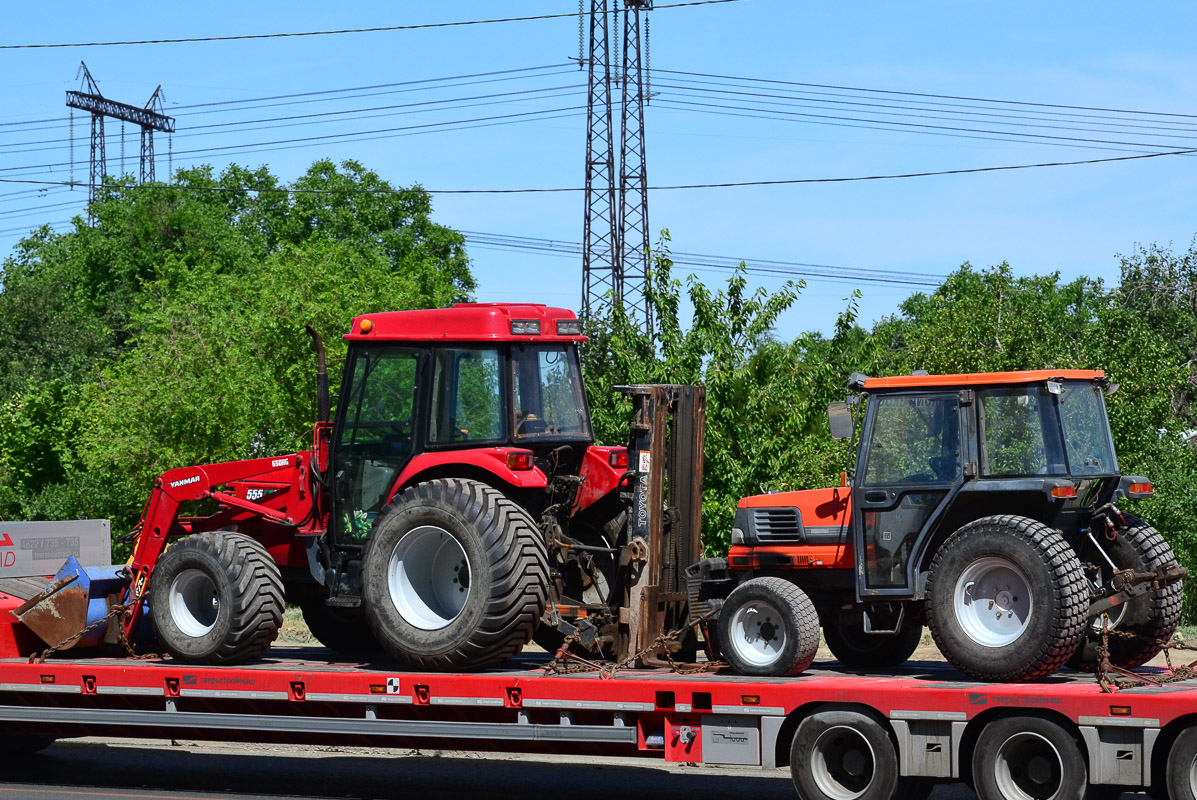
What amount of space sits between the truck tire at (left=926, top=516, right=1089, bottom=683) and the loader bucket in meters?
6.99

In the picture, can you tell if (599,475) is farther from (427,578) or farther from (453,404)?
(427,578)

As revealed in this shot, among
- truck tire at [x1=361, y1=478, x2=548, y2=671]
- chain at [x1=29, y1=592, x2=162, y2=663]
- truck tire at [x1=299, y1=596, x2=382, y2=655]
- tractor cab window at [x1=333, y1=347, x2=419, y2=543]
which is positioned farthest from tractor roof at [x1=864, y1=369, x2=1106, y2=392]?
chain at [x1=29, y1=592, x2=162, y2=663]

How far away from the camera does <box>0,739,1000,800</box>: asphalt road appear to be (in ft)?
36.3

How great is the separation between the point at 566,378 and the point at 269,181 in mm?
50124

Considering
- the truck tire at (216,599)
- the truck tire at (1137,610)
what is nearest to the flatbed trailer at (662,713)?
the truck tire at (216,599)

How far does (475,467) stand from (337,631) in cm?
325

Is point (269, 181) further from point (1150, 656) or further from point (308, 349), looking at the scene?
point (1150, 656)

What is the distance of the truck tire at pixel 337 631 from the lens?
1261 centimetres

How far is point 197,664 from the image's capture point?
10.9 metres

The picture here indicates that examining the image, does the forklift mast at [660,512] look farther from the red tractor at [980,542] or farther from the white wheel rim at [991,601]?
the white wheel rim at [991,601]

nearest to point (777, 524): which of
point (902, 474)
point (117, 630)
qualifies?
point (902, 474)

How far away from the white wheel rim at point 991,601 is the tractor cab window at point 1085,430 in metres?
0.90

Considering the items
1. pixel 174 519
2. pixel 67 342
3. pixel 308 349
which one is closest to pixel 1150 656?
pixel 174 519

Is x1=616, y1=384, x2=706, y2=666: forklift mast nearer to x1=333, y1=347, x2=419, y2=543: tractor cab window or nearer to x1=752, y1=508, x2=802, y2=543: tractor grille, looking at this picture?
x1=752, y1=508, x2=802, y2=543: tractor grille
